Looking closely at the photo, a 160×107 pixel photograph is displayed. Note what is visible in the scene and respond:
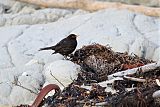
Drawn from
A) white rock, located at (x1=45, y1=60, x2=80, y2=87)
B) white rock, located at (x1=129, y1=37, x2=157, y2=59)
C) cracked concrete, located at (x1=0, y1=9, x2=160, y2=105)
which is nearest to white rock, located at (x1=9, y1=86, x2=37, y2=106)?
cracked concrete, located at (x1=0, y1=9, x2=160, y2=105)

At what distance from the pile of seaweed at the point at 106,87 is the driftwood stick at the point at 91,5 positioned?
649cm

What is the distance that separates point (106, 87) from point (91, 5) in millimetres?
8455

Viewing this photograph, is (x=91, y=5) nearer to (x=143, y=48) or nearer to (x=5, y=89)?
(x=143, y=48)

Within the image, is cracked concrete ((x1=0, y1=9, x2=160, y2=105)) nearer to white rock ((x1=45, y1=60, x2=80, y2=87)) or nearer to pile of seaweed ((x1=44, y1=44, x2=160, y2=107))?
white rock ((x1=45, y1=60, x2=80, y2=87))

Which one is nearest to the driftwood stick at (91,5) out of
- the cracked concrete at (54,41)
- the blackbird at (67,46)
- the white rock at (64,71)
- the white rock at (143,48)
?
the cracked concrete at (54,41)

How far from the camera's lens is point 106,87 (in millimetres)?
5352

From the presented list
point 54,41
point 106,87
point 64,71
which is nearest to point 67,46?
point 64,71

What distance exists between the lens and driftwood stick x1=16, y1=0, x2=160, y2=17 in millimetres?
13055

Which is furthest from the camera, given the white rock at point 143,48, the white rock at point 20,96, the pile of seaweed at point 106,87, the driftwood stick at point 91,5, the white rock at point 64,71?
the driftwood stick at point 91,5

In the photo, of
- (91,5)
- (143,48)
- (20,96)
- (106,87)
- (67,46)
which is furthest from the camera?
(91,5)

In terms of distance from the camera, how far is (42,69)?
28.0 feet

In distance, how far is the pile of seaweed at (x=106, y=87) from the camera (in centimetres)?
472

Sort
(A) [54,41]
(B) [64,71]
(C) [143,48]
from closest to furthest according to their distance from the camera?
(B) [64,71] < (C) [143,48] < (A) [54,41]

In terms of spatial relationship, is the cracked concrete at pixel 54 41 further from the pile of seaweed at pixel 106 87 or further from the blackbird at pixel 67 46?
the pile of seaweed at pixel 106 87
